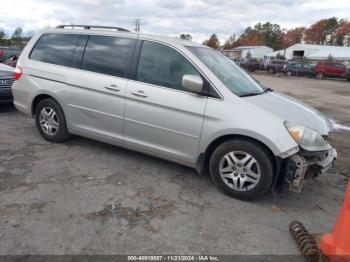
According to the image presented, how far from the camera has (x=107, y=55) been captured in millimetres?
4570

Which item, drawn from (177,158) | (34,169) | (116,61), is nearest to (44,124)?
(34,169)

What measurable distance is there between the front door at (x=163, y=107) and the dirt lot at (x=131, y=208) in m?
0.47

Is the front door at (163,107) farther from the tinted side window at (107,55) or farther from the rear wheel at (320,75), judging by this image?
the rear wheel at (320,75)

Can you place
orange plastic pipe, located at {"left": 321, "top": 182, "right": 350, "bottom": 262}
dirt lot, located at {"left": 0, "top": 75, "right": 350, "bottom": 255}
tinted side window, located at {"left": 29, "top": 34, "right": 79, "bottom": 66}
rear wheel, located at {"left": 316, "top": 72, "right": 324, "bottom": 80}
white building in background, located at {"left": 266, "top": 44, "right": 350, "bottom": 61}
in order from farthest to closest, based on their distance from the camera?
white building in background, located at {"left": 266, "top": 44, "right": 350, "bottom": 61}, rear wheel, located at {"left": 316, "top": 72, "right": 324, "bottom": 80}, tinted side window, located at {"left": 29, "top": 34, "right": 79, "bottom": 66}, dirt lot, located at {"left": 0, "top": 75, "right": 350, "bottom": 255}, orange plastic pipe, located at {"left": 321, "top": 182, "right": 350, "bottom": 262}

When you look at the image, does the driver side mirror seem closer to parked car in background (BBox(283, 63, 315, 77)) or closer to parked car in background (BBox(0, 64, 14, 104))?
parked car in background (BBox(0, 64, 14, 104))

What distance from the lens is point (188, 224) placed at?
3225 mm

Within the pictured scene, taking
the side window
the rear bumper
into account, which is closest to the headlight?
the side window

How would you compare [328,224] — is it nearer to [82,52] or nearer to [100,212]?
[100,212]

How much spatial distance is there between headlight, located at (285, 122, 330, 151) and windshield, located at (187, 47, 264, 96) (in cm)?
79

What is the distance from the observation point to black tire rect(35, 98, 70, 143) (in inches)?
198

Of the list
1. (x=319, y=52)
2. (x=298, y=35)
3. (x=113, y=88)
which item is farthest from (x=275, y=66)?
(x=298, y=35)

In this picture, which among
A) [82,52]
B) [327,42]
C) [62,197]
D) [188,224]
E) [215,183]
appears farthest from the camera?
[327,42]

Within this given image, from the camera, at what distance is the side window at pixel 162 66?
3990mm

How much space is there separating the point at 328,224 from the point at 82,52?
159 inches
